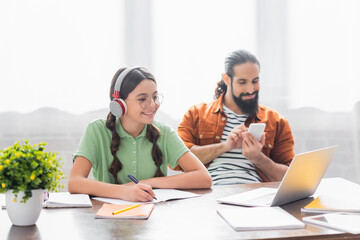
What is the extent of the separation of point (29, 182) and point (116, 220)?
26cm

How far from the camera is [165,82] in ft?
8.84

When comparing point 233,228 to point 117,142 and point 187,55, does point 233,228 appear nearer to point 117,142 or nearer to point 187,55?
point 117,142

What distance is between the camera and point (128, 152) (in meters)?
1.83

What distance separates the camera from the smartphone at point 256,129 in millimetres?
2015

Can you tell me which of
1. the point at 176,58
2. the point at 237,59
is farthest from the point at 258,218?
the point at 176,58

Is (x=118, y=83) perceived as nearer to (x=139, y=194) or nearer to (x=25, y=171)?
(x=139, y=194)

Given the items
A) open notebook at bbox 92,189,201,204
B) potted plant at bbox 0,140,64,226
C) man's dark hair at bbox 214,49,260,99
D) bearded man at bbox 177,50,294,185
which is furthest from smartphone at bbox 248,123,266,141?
potted plant at bbox 0,140,64,226

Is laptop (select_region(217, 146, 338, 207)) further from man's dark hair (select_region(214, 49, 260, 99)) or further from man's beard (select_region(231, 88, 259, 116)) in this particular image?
man's dark hair (select_region(214, 49, 260, 99))

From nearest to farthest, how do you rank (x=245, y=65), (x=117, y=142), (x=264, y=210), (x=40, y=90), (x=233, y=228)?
(x=233, y=228) → (x=264, y=210) → (x=117, y=142) → (x=245, y=65) → (x=40, y=90)

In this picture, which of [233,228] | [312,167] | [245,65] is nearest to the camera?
[233,228]

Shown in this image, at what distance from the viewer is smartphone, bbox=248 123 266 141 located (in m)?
2.01

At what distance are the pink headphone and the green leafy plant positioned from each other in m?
0.58

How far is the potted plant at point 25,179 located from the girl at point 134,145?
466 millimetres

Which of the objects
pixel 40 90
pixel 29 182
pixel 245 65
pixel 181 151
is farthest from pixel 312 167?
pixel 40 90
